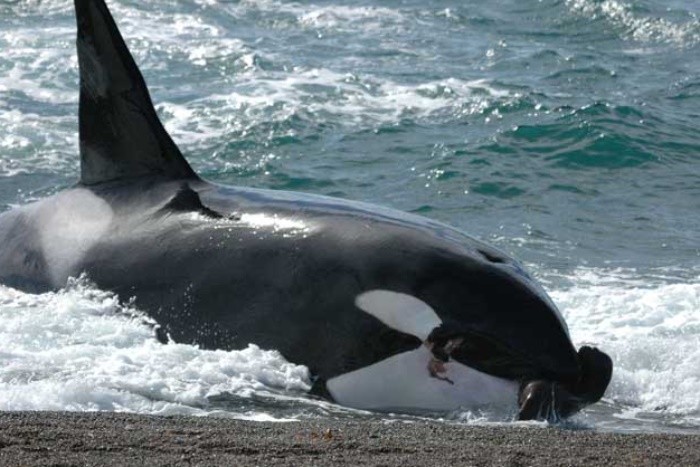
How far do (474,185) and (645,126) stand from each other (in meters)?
3.96

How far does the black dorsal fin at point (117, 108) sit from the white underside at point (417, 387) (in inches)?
96.0

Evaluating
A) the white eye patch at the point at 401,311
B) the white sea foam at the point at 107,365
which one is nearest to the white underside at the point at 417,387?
the white eye patch at the point at 401,311

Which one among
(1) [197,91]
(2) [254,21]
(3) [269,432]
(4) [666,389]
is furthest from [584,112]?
(3) [269,432]

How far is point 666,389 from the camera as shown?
10.5 m

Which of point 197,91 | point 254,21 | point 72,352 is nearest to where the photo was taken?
point 72,352

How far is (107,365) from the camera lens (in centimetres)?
995

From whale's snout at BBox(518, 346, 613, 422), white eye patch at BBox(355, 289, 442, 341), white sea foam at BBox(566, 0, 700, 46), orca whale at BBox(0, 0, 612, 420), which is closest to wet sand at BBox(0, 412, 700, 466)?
whale's snout at BBox(518, 346, 613, 422)

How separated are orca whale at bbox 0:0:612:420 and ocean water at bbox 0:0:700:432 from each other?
20cm

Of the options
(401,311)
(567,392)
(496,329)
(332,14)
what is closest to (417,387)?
(401,311)

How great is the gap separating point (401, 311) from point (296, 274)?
0.87m

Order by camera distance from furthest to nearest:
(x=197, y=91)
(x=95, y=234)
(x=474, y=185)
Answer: (x=197, y=91)
(x=474, y=185)
(x=95, y=234)

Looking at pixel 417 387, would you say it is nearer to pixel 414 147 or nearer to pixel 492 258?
pixel 492 258

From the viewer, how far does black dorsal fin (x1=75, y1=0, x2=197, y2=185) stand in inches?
434

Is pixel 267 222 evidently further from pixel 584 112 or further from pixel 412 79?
pixel 412 79
